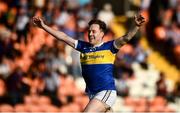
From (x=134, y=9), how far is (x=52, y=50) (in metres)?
4.07

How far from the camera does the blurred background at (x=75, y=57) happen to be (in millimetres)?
16203

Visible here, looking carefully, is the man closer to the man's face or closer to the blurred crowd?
the man's face

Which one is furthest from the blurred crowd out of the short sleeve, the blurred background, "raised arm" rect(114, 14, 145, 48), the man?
"raised arm" rect(114, 14, 145, 48)

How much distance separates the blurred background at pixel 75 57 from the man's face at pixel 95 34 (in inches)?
240

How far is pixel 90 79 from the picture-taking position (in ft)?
33.0

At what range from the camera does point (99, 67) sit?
1007 centimetres

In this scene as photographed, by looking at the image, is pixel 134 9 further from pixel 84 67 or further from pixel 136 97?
pixel 84 67

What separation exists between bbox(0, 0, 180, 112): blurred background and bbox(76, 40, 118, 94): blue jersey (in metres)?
6.03

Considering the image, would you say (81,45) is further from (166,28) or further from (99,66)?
(166,28)

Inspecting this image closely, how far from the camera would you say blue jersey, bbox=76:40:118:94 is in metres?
10.0

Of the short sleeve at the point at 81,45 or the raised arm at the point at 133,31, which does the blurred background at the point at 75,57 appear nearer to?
the short sleeve at the point at 81,45

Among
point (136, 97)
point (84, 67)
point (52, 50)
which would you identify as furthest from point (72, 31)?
point (84, 67)

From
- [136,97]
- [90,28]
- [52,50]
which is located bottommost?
[136,97]

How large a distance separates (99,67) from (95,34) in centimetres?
47
